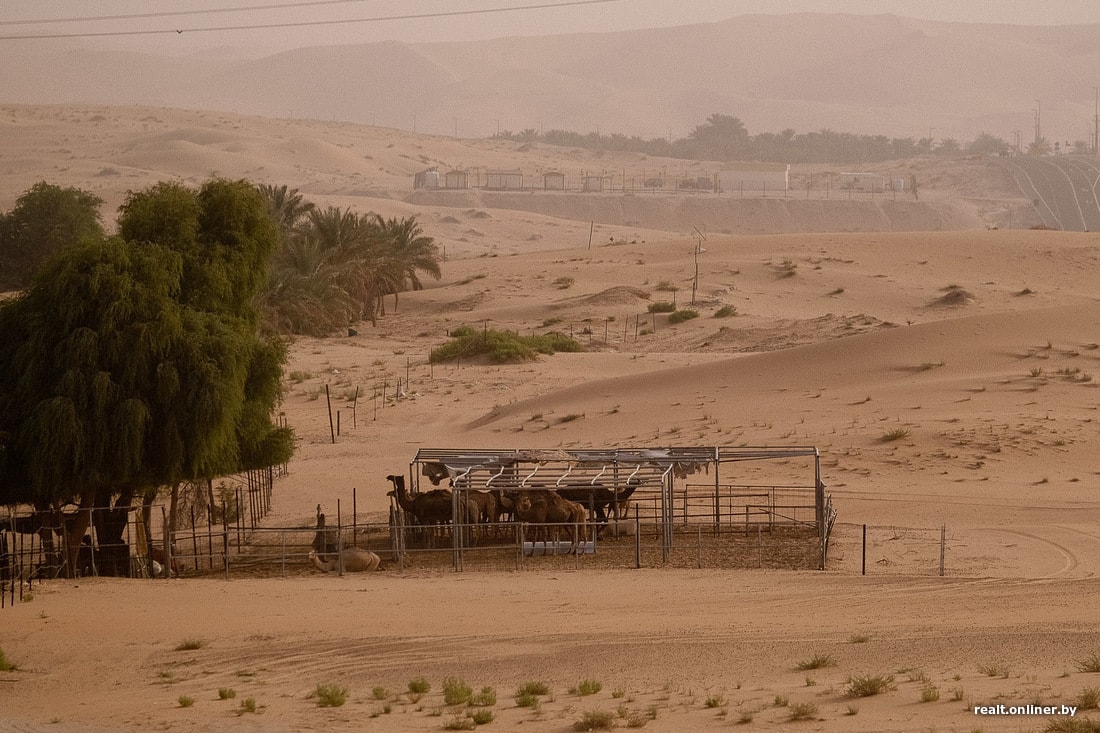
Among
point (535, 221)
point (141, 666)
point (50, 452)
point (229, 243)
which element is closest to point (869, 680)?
point (141, 666)

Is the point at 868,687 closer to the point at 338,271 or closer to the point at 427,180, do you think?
the point at 338,271

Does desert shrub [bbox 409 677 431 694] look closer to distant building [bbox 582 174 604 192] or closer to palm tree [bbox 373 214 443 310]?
palm tree [bbox 373 214 443 310]

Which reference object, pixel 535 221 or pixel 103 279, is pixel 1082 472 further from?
pixel 535 221

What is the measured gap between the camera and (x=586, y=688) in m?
11.3

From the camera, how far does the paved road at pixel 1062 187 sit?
3738 inches

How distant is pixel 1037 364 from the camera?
32781 mm

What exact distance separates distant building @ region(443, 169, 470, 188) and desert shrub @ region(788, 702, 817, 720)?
96.9m

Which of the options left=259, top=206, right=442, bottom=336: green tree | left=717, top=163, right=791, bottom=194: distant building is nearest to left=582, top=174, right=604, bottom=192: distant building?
left=717, top=163, right=791, bottom=194: distant building

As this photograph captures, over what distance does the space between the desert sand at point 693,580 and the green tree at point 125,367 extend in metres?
1.58

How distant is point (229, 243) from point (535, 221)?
73.6 meters

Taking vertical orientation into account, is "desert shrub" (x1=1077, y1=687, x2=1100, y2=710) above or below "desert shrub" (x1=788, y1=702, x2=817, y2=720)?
above

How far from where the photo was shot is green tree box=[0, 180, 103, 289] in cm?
5391

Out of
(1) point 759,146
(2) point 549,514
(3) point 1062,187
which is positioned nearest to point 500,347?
(2) point 549,514

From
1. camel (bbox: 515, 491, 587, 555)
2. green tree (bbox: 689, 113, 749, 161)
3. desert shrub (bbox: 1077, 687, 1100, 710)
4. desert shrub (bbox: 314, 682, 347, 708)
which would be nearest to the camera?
desert shrub (bbox: 1077, 687, 1100, 710)
